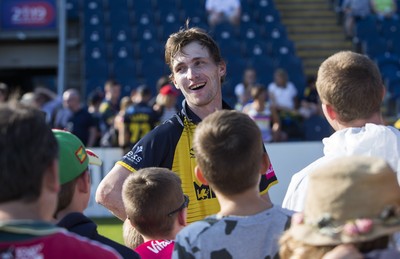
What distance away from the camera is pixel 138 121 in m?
12.1

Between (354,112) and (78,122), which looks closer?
(354,112)

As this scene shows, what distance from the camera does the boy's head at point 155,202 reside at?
12.0ft

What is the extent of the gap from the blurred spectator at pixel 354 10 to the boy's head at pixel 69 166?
16.8 m

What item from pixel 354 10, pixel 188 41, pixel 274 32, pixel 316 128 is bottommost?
pixel 316 128

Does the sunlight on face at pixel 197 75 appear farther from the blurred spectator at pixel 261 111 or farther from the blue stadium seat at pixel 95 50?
the blue stadium seat at pixel 95 50

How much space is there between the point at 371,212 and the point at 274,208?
666mm

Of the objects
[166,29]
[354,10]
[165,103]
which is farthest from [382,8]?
[165,103]

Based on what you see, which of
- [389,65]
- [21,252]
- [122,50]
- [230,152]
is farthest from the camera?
[122,50]

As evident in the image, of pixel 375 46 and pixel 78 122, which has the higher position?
pixel 375 46

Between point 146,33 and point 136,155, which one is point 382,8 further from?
point 136,155

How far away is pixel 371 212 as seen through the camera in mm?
2379

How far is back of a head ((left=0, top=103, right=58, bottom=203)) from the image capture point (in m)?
2.37

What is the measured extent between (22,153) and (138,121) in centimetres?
974

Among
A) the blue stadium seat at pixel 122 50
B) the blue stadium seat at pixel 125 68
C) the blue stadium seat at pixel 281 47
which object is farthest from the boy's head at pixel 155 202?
the blue stadium seat at pixel 281 47
